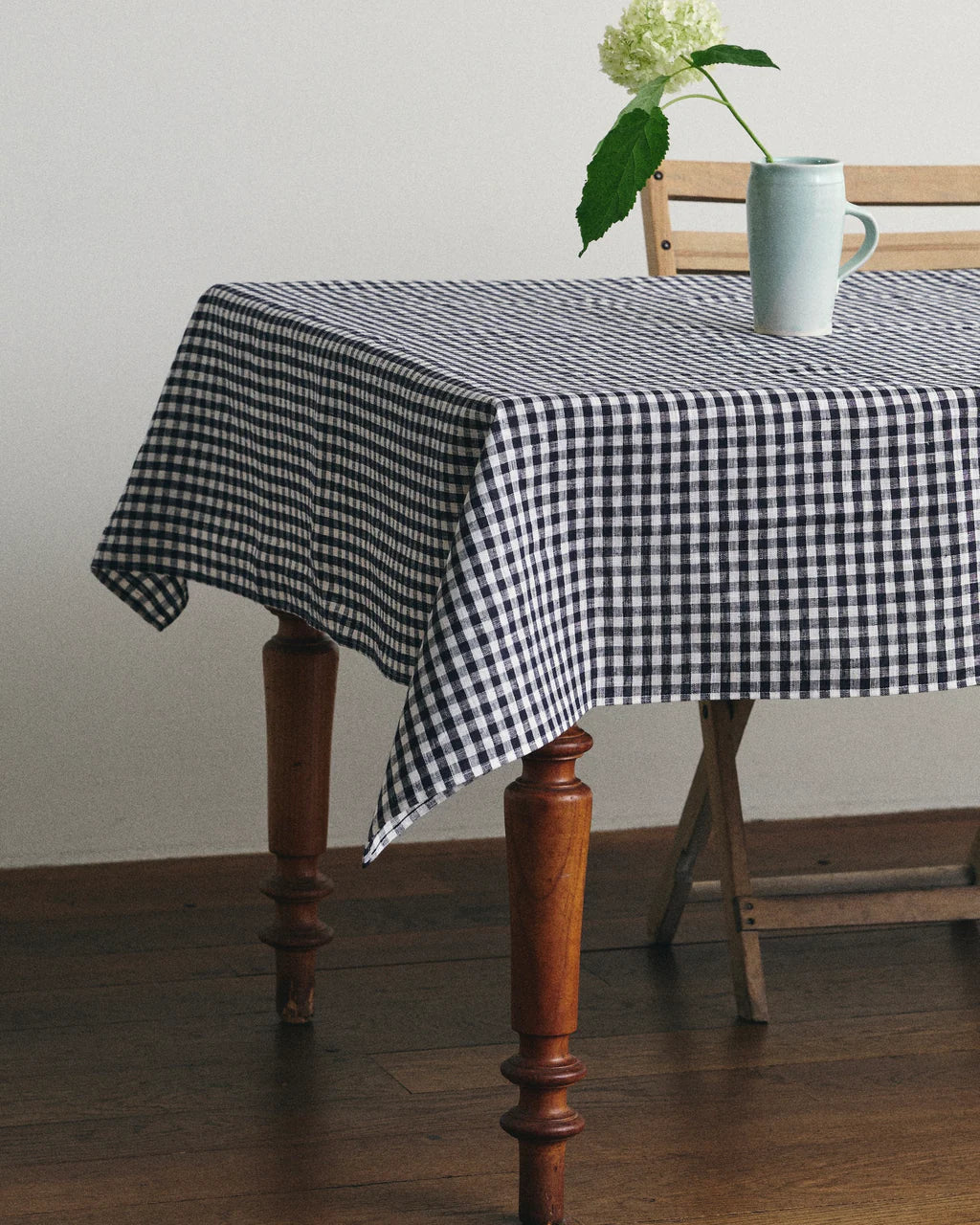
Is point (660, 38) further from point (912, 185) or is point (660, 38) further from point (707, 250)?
point (912, 185)

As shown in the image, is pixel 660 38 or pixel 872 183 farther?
pixel 872 183

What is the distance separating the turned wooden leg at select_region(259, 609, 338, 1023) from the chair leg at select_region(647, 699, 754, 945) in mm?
477

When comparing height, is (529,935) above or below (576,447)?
below

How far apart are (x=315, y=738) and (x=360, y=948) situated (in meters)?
0.45

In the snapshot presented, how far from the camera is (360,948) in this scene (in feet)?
7.67

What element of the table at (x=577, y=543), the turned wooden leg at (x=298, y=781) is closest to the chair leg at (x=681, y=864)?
the turned wooden leg at (x=298, y=781)

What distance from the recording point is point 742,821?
6.90 feet

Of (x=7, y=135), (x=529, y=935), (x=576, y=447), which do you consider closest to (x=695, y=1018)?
(x=529, y=935)

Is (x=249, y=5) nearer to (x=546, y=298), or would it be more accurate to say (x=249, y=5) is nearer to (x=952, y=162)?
(x=546, y=298)

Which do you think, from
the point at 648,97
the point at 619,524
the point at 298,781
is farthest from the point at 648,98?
the point at 298,781

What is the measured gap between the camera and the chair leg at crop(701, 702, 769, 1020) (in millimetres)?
2080

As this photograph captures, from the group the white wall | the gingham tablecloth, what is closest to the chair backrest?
the white wall

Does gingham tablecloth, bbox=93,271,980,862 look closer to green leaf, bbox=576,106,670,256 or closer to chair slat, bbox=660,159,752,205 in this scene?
green leaf, bbox=576,106,670,256

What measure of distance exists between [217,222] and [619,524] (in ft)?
4.78
